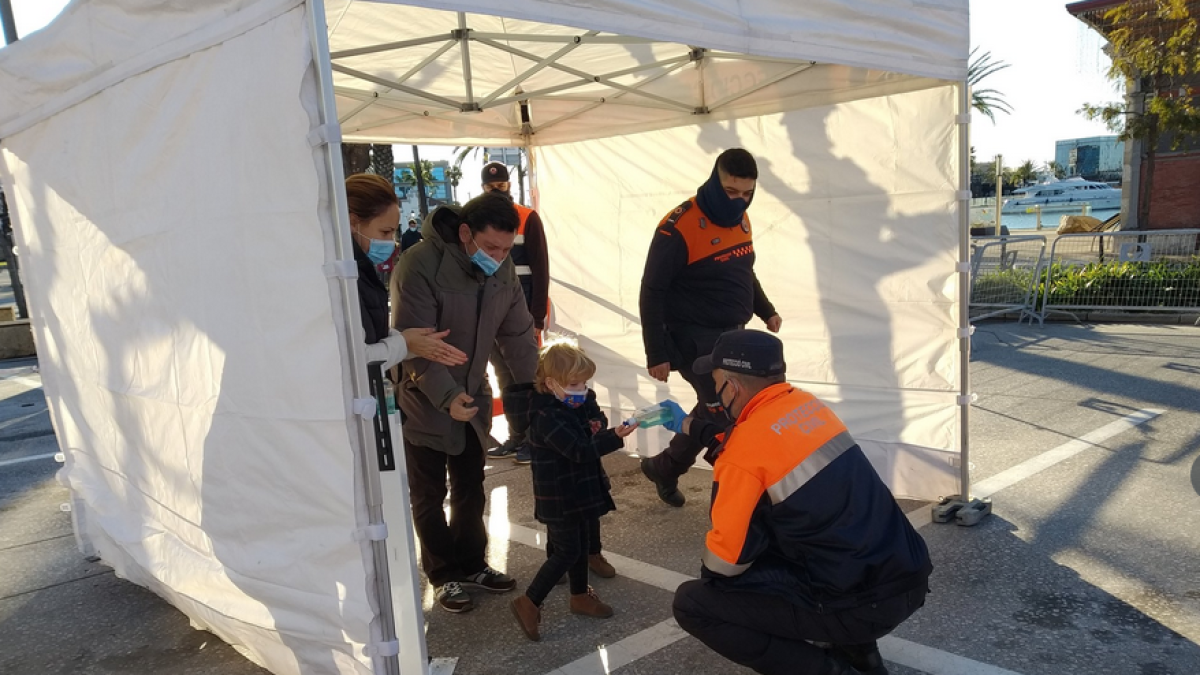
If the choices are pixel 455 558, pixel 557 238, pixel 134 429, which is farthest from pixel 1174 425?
pixel 134 429

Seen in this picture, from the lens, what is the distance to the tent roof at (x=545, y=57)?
8.71 feet

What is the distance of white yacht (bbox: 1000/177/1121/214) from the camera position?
55.7 metres

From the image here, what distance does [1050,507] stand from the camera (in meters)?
4.39

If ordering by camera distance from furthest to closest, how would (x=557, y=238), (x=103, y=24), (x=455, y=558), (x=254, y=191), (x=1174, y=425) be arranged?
(x=557, y=238)
(x=1174, y=425)
(x=455, y=558)
(x=103, y=24)
(x=254, y=191)

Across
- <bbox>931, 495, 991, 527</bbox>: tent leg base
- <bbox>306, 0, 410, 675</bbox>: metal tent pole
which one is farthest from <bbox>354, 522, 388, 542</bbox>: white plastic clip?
<bbox>931, 495, 991, 527</bbox>: tent leg base

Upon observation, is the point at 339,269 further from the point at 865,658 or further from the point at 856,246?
the point at 856,246

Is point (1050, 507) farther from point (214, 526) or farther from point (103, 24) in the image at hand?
point (103, 24)

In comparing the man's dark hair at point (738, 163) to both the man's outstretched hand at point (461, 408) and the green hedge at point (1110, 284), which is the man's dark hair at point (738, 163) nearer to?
the man's outstretched hand at point (461, 408)

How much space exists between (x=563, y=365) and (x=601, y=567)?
Result: 1198 mm

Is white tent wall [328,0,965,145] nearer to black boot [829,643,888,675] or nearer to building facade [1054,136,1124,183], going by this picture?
black boot [829,643,888,675]

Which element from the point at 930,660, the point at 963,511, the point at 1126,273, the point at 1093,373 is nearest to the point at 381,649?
the point at 930,660

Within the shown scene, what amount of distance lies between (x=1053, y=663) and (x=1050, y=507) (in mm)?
1686

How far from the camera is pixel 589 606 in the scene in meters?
3.46

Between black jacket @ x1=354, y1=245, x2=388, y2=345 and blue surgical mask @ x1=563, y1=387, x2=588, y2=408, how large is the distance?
0.76 meters
